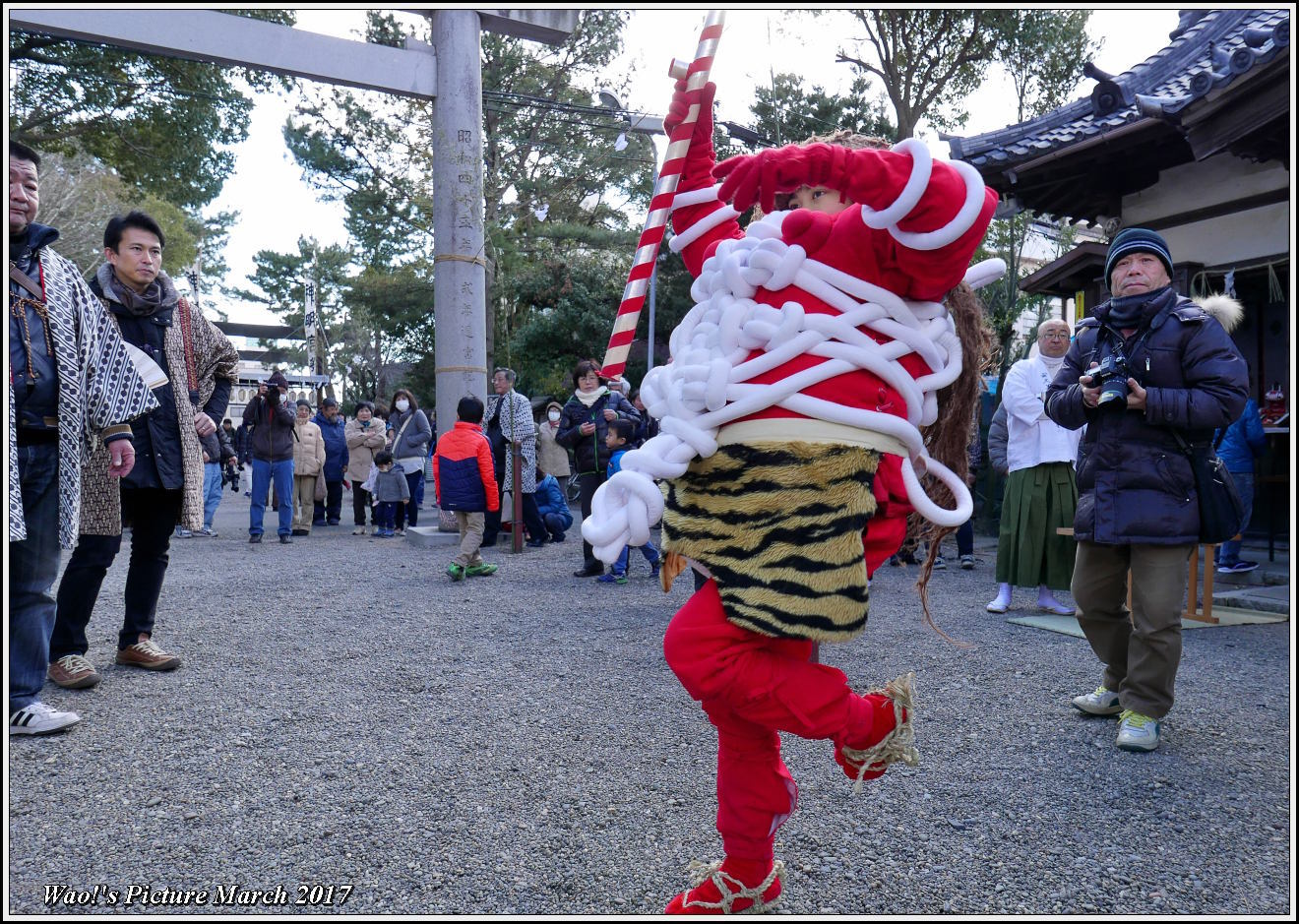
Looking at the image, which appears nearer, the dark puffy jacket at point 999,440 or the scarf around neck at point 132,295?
the scarf around neck at point 132,295

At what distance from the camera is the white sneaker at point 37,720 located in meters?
3.00

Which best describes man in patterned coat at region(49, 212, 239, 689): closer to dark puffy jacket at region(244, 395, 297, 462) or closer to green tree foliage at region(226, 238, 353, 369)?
dark puffy jacket at region(244, 395, 297, 462)

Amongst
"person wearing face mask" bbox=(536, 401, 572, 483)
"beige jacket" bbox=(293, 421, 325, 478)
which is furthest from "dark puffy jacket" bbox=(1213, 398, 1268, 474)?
"beige jacket" bbox=(293, 421, 325, 478)

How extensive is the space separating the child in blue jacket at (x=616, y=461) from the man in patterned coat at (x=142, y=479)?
8.20 ft

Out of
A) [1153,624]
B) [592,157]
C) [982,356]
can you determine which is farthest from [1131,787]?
[592,157]

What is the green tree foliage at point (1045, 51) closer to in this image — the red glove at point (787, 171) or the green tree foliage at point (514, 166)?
the green tree foliage at point (514, 166)

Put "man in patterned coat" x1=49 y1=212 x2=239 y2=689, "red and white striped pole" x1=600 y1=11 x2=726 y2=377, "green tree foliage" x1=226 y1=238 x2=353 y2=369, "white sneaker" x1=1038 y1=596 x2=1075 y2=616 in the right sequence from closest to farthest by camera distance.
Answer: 1. "red and white striped pole" x1=600 y1=11 x2=726 y2=377
2. "man in patterned coat" x1=49 y1=212 x2=239 y2=689
3. "white sneaker" x1=1038 y1=596 x2=1075 y2=616
4. "green tree foliage" x1=226 y1=238 x2=353 y2=369

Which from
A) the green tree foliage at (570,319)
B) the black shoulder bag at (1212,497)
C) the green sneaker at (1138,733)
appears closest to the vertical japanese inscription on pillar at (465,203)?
the green tree foliage at (570,319)

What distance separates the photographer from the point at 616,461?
5898 millimetres

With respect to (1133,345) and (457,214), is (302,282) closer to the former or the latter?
(457,214)

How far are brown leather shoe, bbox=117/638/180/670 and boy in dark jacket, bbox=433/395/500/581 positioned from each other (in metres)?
2.74

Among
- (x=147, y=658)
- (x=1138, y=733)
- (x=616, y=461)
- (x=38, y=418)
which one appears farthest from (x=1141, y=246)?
(x=147, y=658)

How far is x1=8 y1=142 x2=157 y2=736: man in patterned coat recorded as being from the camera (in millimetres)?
2912

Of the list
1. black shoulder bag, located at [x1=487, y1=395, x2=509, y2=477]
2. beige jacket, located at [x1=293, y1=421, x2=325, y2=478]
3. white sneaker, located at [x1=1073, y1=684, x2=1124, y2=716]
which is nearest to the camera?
white sneaker, located at [x1=1073, y1=684, x2=1124, y2=716]
